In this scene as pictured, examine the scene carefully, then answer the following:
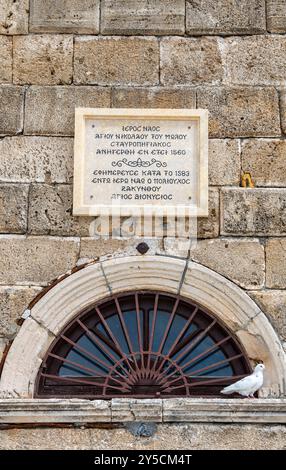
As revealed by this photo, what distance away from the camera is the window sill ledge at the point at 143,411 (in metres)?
6.13

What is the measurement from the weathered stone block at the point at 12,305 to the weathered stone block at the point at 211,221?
48.3 inches

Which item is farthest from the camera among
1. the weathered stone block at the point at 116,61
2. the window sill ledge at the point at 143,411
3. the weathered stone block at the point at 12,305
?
the weathered stone block at the point at 116,61

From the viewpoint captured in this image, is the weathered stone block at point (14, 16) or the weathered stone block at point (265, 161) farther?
the weathered stone block at point (14, 16)

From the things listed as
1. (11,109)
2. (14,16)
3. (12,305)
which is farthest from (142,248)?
(14,16)

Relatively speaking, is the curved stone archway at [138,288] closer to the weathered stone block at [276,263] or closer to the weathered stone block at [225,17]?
the weathered stone block at [276,263]

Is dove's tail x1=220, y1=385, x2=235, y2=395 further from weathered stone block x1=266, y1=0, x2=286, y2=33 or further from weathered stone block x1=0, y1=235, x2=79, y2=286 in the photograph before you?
weathered stone block x1=266, y1=0, x2=286, y2=33

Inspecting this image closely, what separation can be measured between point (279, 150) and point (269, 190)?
314 millimetres

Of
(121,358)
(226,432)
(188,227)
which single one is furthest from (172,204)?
(226,432)

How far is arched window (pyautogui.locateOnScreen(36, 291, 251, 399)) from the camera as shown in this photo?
6.41 meters

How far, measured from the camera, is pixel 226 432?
20.1ft

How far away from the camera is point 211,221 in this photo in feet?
21.9

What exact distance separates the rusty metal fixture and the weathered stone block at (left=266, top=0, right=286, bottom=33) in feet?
6.27

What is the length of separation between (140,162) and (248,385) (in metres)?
1.77

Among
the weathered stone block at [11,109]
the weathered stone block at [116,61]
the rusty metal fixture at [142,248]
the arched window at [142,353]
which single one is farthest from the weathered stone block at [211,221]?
the weathered stone block at [11,109]
